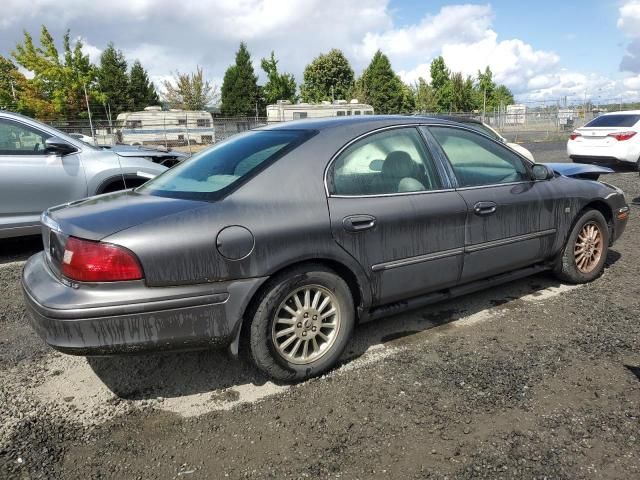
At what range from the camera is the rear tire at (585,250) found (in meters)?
4.24

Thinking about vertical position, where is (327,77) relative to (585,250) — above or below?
above

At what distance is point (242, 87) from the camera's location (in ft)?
163

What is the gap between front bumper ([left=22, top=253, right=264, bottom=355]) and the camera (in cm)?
237

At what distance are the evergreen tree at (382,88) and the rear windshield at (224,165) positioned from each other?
4543cm

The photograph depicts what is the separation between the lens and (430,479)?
6.96ft

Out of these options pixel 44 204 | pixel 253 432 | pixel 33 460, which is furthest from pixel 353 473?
pixel 44 204

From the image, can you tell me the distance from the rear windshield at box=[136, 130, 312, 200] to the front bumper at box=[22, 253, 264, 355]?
0.55 metres

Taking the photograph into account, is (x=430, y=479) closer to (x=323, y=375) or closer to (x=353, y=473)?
(x=353, y=473)

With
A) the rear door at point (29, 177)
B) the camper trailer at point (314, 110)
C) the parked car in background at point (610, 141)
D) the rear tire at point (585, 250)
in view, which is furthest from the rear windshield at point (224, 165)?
the camper trailer at point (314, 110)

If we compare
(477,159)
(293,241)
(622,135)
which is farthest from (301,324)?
(622,135)

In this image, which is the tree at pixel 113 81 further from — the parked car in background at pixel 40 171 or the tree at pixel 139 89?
the parked car in background at pixel 40 171

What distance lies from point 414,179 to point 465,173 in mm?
497

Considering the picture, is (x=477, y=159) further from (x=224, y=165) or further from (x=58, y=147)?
(x=58, y=147)

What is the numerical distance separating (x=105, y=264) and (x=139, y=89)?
50264mm
